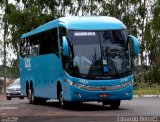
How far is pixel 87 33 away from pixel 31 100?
29.8 ft

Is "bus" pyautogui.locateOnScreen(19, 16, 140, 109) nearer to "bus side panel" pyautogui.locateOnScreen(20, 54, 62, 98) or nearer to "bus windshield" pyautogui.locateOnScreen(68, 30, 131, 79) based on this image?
"bus windshield" pyautogui.locateOnScreen(68, 30, 131, 79)

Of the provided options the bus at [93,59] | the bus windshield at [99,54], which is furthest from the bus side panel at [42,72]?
the bus windshield at [99,54]

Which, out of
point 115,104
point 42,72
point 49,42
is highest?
point 49,42

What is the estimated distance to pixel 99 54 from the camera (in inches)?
906

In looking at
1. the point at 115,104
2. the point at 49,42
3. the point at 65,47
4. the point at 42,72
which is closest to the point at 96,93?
the point at 65,47

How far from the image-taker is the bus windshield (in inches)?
897

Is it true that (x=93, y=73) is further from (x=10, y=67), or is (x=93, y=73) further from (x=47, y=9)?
(x=10, y=67)

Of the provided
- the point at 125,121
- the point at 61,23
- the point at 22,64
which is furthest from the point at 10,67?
the point at 125,121

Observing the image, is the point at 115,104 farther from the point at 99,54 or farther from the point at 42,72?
the point at 42,72

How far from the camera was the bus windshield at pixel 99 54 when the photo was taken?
22781 millimetres

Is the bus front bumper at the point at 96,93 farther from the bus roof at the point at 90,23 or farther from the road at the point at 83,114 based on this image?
the bus roof at the point at 90,23

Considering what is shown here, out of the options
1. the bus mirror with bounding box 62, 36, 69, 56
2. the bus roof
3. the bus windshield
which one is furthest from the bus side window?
the bus mirror with bounding box 62, 36, 69, 56

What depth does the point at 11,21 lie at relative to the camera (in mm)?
65000

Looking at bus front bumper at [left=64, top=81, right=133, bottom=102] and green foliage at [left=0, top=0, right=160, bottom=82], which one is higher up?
green foliage at [left=0, top=0, right=160, bottom=82]
